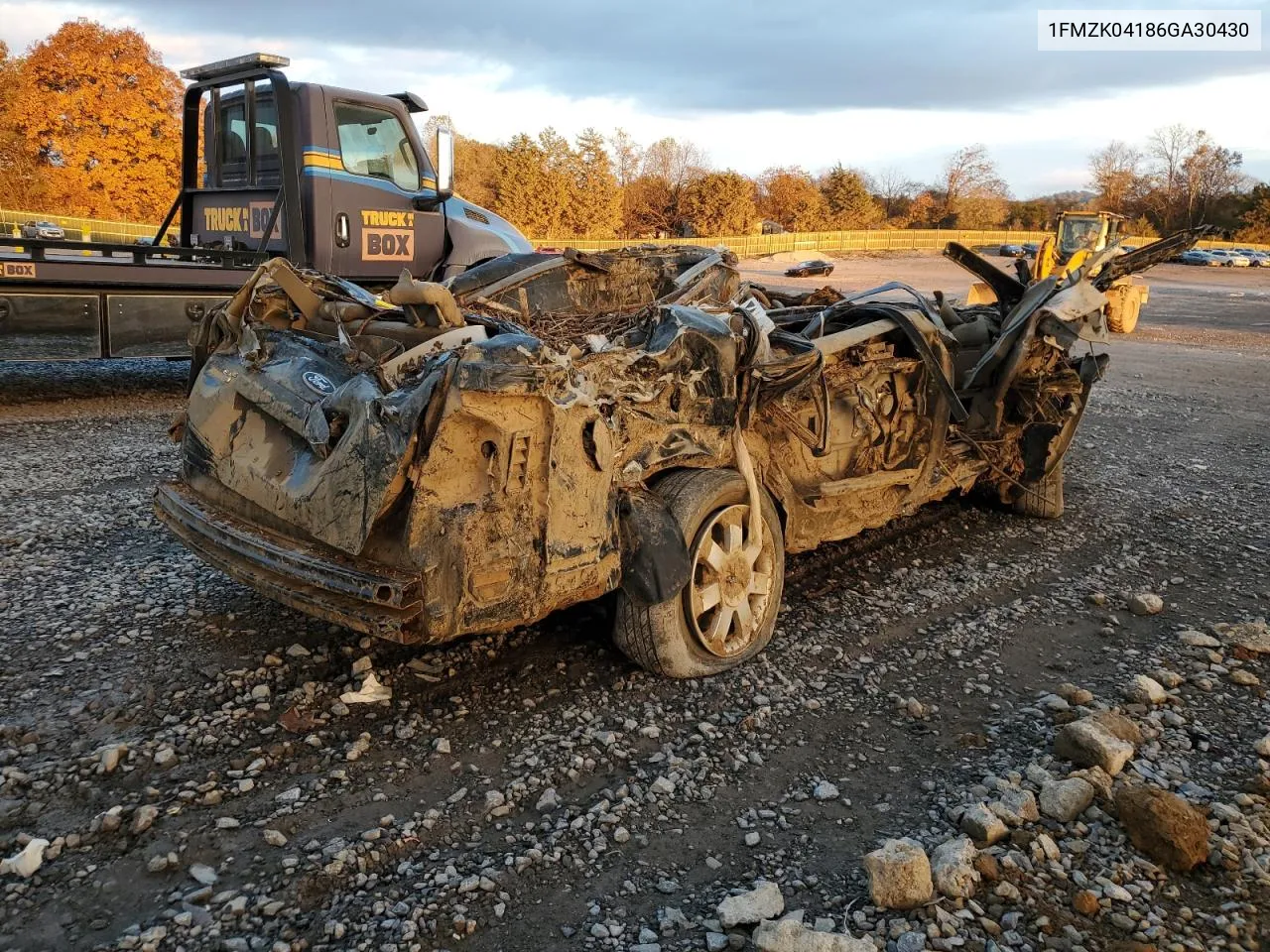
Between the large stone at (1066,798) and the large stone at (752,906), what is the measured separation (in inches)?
38.7

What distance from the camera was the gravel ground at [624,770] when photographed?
2.42m

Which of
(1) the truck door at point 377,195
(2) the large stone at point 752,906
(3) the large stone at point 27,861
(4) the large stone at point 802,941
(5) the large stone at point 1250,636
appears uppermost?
(1) the truck door at point 377,195

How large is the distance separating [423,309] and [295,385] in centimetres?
61

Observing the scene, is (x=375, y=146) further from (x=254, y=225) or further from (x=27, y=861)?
(x=27, y=861)

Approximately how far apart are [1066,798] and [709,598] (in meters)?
1.41

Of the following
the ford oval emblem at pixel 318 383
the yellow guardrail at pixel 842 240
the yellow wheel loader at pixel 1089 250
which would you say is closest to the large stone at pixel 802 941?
the ford oval emblem at pixel 318 383

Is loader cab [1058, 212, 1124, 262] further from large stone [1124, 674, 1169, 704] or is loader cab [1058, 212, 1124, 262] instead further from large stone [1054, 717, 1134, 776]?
large stone [1054, 717, 1134, 776]

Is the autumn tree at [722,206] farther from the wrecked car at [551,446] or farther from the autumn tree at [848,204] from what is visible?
the wrecked car at [551,446]

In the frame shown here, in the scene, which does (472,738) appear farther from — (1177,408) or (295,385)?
(1177,408)

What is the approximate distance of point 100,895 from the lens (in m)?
2.41

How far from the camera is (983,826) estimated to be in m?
2.75

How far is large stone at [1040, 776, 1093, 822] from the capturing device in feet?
9.39

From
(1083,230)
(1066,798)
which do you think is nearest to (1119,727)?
(1066,798)

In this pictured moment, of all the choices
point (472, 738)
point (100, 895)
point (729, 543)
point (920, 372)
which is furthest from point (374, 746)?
point (920, 372)
